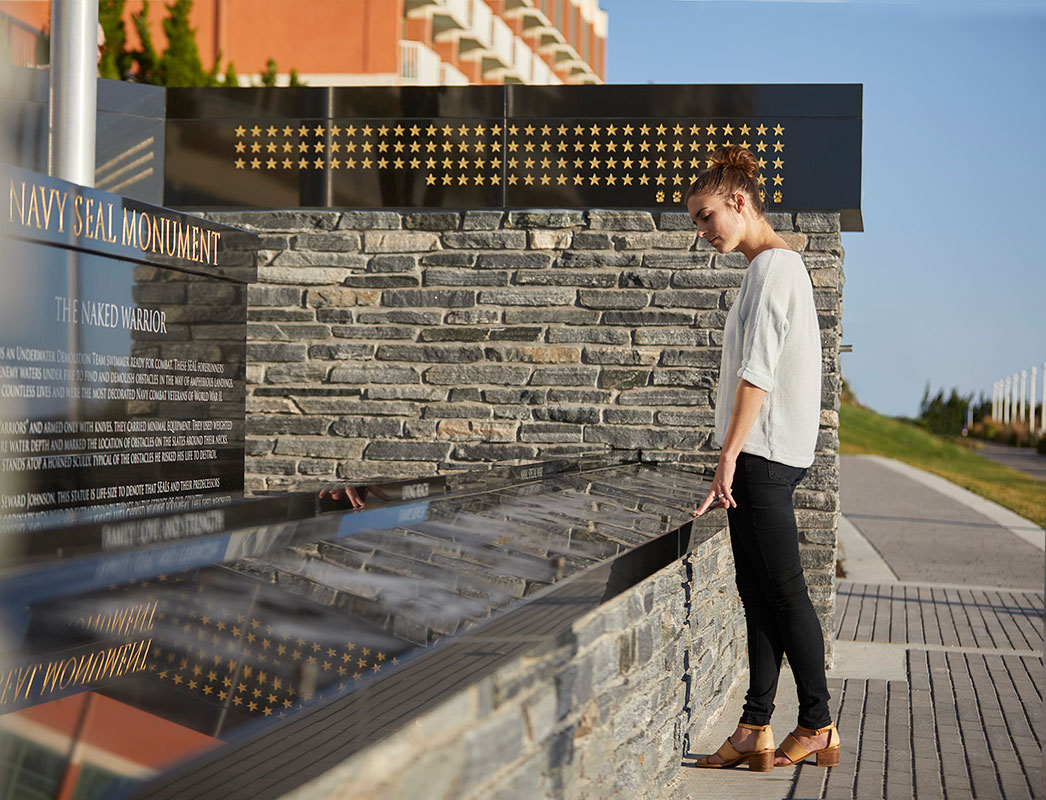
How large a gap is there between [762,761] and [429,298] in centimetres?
366

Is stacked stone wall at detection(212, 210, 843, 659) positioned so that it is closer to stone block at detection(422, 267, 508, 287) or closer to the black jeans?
stone block at detection(422, 267, 508, 287)

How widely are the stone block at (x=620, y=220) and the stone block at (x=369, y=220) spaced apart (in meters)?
1.19

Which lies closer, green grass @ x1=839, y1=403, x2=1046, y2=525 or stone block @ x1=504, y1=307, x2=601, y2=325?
stone block @ x1=504, y1=307, x2=601, y2=325

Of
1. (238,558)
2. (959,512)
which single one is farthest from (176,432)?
(959,512)

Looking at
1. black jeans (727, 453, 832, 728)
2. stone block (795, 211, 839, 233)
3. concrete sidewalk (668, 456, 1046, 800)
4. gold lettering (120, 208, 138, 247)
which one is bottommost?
concrete sidewalk (668, 456, 1046, 800)

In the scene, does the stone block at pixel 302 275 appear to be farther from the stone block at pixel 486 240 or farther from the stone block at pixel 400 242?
the stone block at pixel 486 240

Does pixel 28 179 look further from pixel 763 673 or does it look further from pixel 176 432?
pixel 763 673

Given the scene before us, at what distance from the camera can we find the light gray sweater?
11.6 ft

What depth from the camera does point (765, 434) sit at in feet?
11.8

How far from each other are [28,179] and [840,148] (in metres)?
4.23

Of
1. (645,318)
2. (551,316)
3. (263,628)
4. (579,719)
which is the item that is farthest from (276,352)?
(579,719)

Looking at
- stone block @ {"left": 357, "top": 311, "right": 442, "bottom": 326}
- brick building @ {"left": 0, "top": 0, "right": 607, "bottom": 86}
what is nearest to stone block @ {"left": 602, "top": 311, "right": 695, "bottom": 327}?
stone block @ {"left": 357, "top": 311, "right": 442, "bottom": 326}

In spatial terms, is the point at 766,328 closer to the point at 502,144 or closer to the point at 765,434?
the point at 765,434

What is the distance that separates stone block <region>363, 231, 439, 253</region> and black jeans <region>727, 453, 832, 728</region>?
3.50m
